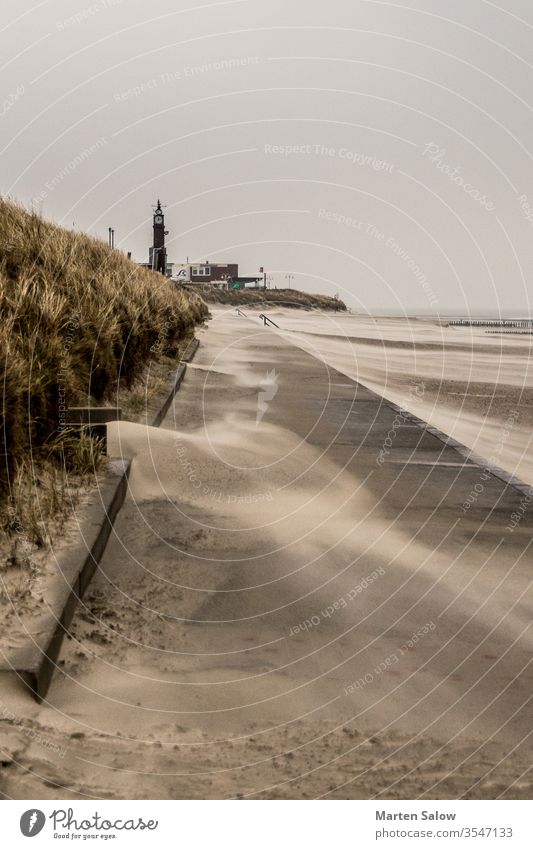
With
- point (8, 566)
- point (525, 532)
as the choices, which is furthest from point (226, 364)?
point (8, 566)

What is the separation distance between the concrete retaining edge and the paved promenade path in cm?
8

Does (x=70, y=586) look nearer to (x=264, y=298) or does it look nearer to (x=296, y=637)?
Result: (x=296, y=637)

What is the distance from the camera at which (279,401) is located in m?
10.6

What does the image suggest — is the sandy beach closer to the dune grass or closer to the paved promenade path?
the paved promenade path

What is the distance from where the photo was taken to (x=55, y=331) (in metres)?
6.10

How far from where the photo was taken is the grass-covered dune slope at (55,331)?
4.86 meters

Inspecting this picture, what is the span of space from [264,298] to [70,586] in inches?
3523

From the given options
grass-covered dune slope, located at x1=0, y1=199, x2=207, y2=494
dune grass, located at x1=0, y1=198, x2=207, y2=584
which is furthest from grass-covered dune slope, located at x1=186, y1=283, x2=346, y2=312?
dune grass, located at x1=0, y1=198, x2=207, y2=584

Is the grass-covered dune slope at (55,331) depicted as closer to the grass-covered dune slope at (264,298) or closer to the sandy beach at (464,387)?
the sandy beach at (464,387)

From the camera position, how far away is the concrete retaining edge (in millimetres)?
2914

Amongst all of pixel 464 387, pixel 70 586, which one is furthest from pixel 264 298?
pixel 70 586

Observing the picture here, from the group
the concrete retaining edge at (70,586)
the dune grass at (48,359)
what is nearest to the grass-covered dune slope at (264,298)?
the dune grass at (48,359)

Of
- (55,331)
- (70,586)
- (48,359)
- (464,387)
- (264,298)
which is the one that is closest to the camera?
(70,586)
